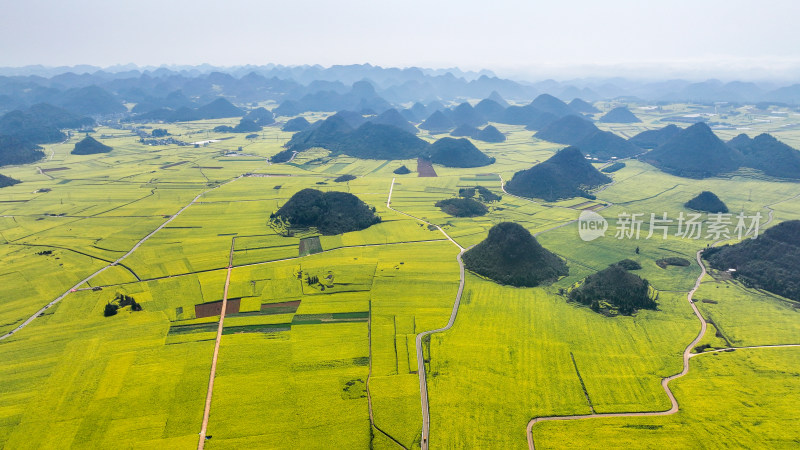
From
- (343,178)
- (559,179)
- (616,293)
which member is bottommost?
(616,293)

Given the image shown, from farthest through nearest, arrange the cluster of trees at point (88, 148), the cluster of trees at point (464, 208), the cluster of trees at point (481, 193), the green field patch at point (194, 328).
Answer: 1. the cluster of trees at point (88, 148)
2. the cluster of trees at point (481, 193)
3. the cluster of trees at point (464, 208)
4. the green field patch at point (194, 328)

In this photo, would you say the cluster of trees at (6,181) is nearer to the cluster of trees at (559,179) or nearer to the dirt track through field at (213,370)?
the dirt track through field at (213,370)

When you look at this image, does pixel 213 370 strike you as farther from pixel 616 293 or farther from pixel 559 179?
pixel 559 179

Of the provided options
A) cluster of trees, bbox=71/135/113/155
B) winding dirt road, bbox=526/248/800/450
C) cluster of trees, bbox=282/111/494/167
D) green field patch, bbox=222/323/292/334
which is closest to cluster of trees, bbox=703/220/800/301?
winding dirt road, bbox=526/248/800/450

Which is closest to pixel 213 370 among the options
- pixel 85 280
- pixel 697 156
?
pixel 85 280

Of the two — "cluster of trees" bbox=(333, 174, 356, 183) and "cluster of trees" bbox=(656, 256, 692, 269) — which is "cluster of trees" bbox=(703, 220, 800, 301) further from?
"cluster of trees" bbox=(333, 174, 356, 183)

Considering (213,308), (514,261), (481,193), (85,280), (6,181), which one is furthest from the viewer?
(6,181)

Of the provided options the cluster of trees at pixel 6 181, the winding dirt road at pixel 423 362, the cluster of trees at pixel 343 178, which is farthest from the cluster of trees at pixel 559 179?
the cluster of trees at pixel 6 181
